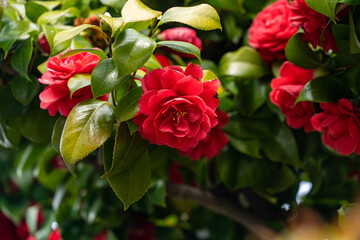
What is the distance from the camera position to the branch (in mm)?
815

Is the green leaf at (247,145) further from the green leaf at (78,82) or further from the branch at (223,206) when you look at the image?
the green leaf at (78,82)

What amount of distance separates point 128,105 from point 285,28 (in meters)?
0.27

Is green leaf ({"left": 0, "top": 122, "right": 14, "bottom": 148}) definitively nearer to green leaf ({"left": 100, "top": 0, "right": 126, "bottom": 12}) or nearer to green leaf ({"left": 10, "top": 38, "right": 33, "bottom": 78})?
green leaf ({"left": 10, "top": 38, "right": 33, "bottom": 78})

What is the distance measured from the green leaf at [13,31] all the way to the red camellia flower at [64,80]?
0.10m

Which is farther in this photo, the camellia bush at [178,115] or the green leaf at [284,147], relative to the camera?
the green leaf at [284,147]

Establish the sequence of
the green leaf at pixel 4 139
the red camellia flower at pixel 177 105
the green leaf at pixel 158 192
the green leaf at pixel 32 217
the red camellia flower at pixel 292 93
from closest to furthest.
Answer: the red camellia flower at pixel 177 105 → the red camellia flower at pixel 292 93 → the green leaf at pixel 4 139 → the green leaf at pixel 158 192 → the green leaf at pixel 32 217

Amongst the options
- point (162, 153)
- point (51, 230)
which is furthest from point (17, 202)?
point (162, 153)

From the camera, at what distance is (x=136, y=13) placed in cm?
45

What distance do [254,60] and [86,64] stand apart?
0.28m

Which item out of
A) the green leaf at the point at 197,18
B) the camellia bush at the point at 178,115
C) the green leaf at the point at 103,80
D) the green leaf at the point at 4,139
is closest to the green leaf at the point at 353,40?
the camellia bush at the point at 178,115

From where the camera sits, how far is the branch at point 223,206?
0.81m

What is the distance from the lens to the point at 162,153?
2.12ft

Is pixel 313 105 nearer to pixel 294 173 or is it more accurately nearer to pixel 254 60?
pixel 254 60

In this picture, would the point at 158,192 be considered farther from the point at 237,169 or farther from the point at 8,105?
the point at 8,105
